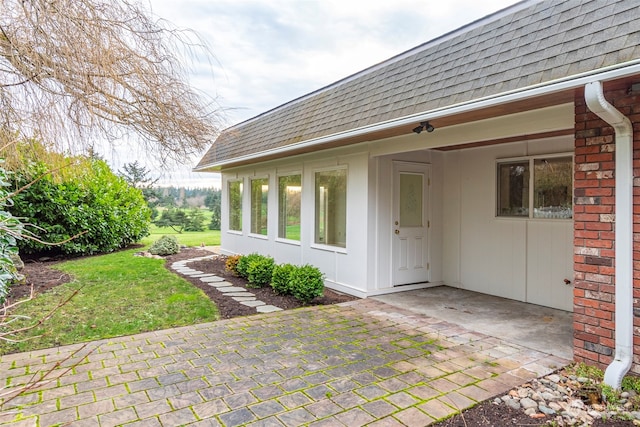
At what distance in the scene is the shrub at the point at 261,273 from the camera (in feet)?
22.8

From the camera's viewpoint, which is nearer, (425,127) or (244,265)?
(425,127)

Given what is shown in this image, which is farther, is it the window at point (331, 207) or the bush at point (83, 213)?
the bush at point (83, 213)

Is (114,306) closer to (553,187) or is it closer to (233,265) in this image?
(233,265)

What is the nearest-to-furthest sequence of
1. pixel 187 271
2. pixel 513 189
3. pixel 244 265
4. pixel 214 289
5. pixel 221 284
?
pixel 513 189 < pixel 214 289 < pixel 221 284 < pixel 244 265 < pixel 187 271

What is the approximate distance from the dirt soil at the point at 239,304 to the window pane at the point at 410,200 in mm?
1661

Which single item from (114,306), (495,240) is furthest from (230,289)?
(495,240)

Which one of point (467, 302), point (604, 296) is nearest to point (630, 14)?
A: point (604, 296)

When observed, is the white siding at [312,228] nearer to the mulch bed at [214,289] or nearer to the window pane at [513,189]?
the mulch bed at [214,289]


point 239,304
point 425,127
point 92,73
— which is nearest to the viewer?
point 92,73

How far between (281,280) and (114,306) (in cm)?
239

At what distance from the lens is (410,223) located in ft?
22.3

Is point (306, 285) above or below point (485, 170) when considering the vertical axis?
below

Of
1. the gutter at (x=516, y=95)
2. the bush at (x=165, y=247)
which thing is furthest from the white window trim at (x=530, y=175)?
the bush at (x=165, y=247)

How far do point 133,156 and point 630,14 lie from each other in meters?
4.56
